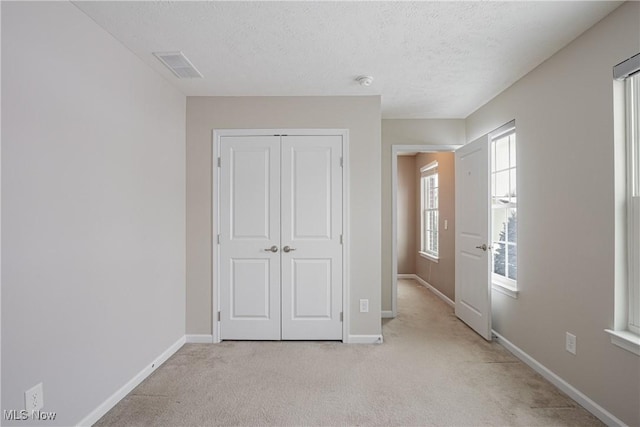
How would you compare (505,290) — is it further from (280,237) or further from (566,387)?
(280,237)

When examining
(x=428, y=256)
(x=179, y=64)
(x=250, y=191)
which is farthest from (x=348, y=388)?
(x=428, y=256)

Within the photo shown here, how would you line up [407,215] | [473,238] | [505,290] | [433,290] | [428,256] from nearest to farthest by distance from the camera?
[505,290], [473,238], [433,290], [428,256], [407,215]

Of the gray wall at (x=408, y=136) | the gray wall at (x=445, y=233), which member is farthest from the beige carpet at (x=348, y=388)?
the gray wall at (x=445, y=233)

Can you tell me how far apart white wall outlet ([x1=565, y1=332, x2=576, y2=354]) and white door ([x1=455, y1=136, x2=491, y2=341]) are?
90 cm

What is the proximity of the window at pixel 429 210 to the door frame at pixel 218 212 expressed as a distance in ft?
8.76

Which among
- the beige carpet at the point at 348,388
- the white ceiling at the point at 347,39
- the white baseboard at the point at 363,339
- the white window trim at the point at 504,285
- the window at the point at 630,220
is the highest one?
the white ceiling at the point at 347,39

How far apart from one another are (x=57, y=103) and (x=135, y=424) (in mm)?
1920

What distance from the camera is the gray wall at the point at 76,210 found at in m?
1.48

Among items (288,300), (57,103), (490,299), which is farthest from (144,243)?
(490,299)

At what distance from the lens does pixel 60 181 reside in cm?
171

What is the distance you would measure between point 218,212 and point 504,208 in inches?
114

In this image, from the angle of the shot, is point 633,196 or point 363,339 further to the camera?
point 363,339

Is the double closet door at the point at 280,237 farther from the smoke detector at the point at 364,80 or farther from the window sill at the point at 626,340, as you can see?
the window sill at the point at 626,340

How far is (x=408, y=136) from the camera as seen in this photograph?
13.3 feet
